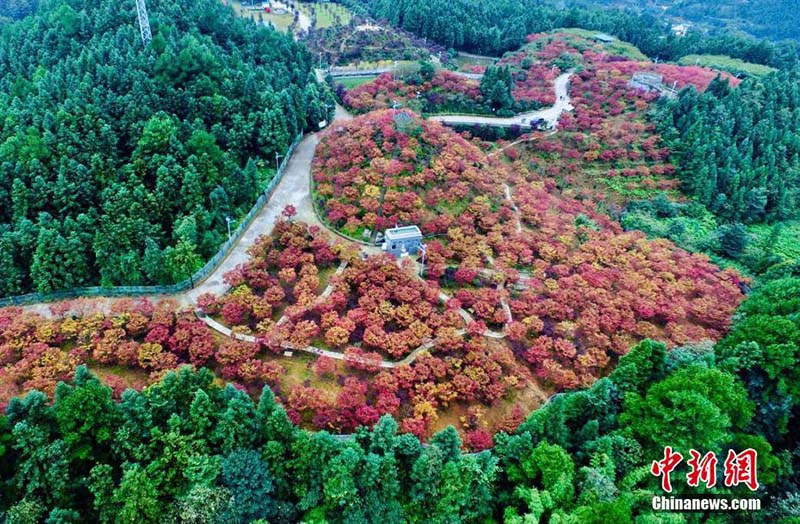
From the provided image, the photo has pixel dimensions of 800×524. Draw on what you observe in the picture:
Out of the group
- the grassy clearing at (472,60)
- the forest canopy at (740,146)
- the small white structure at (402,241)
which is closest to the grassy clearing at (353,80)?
the grassy clearing at (472,60)

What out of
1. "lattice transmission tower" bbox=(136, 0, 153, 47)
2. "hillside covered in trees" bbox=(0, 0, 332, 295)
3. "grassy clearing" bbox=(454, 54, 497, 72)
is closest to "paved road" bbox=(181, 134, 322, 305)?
"hillside covered in trees" bbox=(0, 0, 332, 295)

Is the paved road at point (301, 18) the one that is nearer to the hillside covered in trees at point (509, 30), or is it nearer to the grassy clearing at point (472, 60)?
the hillside covered in trees at point (509, 30)

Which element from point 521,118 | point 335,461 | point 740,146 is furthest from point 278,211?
point 740,146

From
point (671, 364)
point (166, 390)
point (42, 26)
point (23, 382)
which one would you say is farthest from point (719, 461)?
point (42, 26)

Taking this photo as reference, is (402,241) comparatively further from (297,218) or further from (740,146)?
(740,146)

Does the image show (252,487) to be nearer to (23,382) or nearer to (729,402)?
(23,382)

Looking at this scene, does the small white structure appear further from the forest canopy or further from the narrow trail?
the forest canopy
